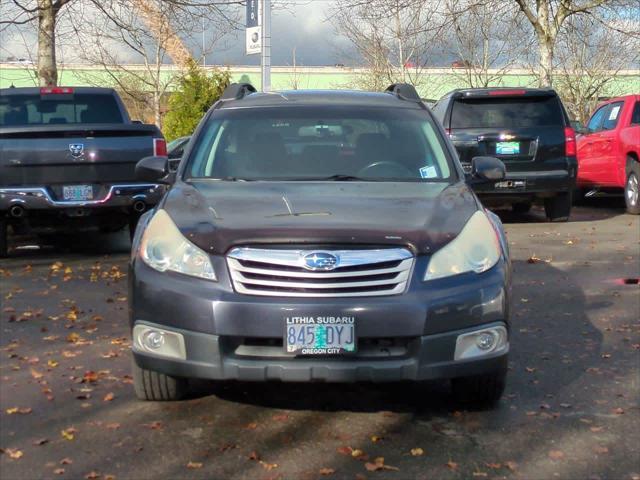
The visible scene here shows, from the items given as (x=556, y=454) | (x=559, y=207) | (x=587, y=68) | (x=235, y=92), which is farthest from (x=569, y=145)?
(x=587, y=68)

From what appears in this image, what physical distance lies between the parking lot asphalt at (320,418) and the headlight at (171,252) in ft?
2.63

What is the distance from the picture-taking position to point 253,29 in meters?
16.5

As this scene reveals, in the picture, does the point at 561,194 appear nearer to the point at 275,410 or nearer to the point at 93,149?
the point at 93,149

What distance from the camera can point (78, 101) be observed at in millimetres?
12398

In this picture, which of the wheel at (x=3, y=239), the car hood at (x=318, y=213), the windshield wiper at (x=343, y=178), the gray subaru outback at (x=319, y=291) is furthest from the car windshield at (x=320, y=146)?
the wheel at (x=3, y=239)

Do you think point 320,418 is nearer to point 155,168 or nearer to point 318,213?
point 318,213

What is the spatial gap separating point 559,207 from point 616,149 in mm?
1478

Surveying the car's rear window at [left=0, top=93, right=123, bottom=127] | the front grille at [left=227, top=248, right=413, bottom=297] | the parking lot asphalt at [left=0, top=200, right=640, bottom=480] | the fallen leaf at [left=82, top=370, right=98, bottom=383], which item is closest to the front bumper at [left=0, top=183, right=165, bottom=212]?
the car's rear window at [left=0, top=93, right=123, bottom=127]

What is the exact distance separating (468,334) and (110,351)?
9.20 ft

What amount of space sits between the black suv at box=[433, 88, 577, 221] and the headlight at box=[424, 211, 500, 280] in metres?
8.67

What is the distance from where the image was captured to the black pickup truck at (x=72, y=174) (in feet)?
33.6

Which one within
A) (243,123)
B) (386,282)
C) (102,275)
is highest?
(243,123)

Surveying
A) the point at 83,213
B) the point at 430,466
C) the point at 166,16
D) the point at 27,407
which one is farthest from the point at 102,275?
the point at 166,16

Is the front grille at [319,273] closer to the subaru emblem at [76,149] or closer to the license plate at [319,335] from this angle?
the license plate at [319,335]
